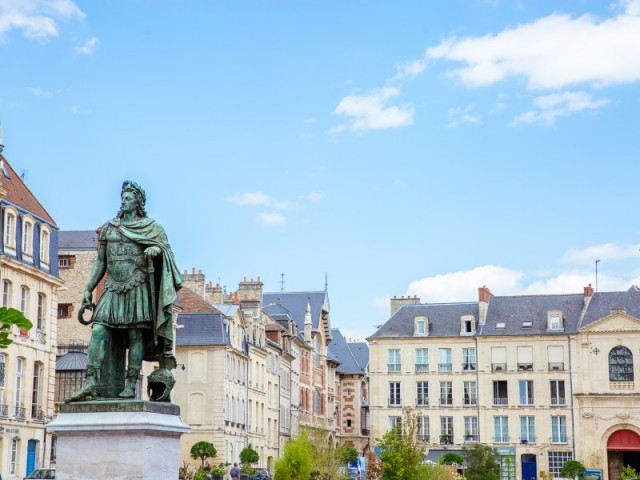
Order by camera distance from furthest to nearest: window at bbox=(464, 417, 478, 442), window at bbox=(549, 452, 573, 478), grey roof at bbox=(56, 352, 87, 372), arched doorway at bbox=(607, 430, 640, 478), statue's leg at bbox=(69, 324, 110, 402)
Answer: window at bbox=(464, 417, 478, 442), window at bbox=(549, 452, 573, 478), arched doorway at bbox=(607, 430, 640, 478), grey roof at bbox=(56, 352, 87, 372), statue's leg at bbox=(69, 324, 110, 402)

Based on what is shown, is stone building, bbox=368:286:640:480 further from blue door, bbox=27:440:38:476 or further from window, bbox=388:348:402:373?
blue door, bbox=27:440:38:476

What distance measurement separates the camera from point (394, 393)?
72.0 meters

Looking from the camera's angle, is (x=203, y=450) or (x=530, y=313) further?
(x=530, y=313)

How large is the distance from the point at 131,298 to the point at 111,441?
1.64 metres

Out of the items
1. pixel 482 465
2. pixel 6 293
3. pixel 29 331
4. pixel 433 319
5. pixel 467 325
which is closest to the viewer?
pixel 6 293

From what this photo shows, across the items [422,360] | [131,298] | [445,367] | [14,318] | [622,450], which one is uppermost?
[422,360]

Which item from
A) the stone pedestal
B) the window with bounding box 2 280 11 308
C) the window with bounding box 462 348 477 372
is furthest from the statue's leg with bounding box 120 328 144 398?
the window with bounding box 462 348 477 372

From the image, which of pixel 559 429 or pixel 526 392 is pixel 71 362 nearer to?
pixel 526 392

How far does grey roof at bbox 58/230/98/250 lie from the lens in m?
48.7

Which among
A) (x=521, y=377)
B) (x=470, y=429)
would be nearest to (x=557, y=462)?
(x=521, y=377)

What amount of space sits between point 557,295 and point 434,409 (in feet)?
37.4

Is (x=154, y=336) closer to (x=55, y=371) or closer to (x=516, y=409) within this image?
(x=55, y=371)

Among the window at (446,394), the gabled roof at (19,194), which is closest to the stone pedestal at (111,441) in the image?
the gabled roof at (19,194)

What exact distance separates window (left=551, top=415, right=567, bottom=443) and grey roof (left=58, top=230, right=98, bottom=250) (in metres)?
33.5
